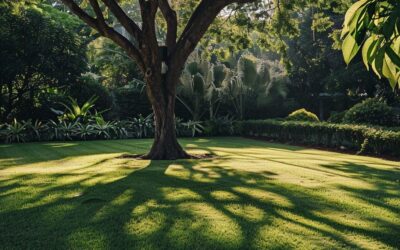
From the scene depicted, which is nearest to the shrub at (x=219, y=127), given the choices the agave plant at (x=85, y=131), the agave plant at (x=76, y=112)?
the agave plant at (x=76, y=112)

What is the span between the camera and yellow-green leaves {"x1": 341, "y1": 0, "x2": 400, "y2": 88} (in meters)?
1.36

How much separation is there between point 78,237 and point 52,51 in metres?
17.6

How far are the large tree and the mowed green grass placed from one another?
112 inches

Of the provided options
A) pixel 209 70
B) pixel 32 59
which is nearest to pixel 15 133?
pixel 32 59

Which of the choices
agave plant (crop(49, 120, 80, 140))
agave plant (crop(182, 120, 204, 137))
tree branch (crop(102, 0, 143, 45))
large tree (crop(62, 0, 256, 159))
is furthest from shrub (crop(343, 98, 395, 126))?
agave plant (crop(49, 120, 80, 140))

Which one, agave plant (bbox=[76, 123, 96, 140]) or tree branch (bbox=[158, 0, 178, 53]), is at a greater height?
tree branch (bbox=[158, 0, 178, 53])

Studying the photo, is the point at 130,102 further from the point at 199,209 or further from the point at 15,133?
the point at 199,209

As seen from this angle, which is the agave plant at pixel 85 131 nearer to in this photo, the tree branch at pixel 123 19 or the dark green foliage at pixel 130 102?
the dark green foliage at pixel 130 102

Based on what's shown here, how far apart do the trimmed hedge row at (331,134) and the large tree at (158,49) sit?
6.13m

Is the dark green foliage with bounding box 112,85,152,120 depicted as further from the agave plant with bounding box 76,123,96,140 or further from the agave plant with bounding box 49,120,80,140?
the agave plant with bounding box 49,120,80,140

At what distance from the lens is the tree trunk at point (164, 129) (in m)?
12.0

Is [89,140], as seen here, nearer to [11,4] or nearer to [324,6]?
[11,4]

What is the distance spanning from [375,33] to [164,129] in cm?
1075

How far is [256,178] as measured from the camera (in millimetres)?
8094
